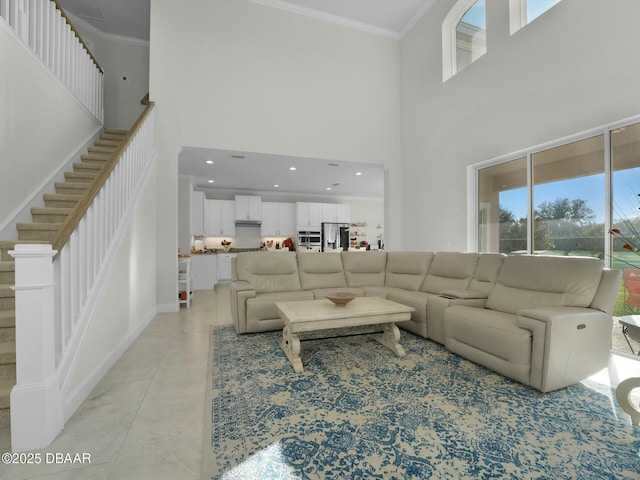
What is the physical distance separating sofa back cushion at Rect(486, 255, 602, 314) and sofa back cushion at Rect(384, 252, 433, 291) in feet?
3.48

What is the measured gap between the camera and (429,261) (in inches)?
162

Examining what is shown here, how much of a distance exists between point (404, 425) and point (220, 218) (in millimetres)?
7636

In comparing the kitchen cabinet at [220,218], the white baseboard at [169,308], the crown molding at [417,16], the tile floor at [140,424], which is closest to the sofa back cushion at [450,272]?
the tile floor at [140,424]

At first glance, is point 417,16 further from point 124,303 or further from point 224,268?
point 224,268

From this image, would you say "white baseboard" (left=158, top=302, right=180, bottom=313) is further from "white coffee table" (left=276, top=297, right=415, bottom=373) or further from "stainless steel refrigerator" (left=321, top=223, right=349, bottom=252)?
"stainless steel refrigerator" (left=321, top=223, right=349, bottom=252)

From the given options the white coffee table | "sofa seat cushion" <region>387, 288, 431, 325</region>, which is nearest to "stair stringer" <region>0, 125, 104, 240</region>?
the white coffee table

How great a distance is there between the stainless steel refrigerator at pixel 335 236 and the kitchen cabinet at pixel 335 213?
0.57ft

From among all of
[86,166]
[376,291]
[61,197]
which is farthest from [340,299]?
[86,166]

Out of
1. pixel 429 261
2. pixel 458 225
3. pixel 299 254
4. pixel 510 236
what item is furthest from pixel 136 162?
pixel 510 236

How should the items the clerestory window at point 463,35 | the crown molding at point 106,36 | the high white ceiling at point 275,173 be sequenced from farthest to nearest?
the crown molding at point 106,36
the high white ceiling at point 275,173
the clerestory window at point 463,35

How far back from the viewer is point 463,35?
4711 mm

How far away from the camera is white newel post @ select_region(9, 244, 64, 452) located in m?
1.52

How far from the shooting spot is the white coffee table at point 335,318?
251cm

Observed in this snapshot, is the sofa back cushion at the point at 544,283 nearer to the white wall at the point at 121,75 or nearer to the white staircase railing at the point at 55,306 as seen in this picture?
the white staircase railing at the point at 55,306
